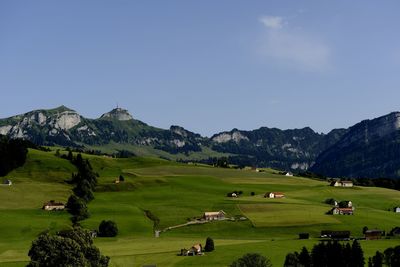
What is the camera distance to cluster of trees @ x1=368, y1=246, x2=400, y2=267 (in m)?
95.6

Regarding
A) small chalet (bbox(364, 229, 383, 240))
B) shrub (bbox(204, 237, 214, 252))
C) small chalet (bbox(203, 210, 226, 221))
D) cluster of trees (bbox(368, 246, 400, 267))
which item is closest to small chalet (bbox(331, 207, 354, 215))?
small chalet (bbox(364, 229, 383, 240))

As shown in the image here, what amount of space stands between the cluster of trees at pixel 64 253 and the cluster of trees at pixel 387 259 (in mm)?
42177

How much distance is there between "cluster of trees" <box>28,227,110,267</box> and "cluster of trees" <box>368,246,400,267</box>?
42.2 meters

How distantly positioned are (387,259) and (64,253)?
52.3m

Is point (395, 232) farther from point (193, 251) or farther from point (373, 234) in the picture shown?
point (193, 251)

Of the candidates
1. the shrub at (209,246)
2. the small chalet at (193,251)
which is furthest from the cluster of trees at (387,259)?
the small chalet at (193,251)

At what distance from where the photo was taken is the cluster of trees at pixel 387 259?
3765 inches

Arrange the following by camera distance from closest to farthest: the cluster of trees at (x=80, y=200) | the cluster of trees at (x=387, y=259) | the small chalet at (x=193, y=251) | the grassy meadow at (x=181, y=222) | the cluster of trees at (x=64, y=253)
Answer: the cluster of trees at (x=64, y=253) < the cluster of trees at (x=387, y=259) < the small chalet at (x=193, y=251) < the grassy meadow at (x=181, y=222) < the cluster of trees at (x=80, y=200)

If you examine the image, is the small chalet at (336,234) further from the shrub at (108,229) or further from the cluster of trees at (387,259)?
the shrub at (108,229)

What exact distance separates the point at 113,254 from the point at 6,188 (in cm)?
8708

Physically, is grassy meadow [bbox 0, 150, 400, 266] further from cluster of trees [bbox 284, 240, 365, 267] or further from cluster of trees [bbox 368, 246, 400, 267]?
cluster of trees [bbox 368, 246, 400, 267]

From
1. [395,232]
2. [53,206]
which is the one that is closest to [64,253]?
[53,206]

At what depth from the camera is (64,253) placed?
87688 mm

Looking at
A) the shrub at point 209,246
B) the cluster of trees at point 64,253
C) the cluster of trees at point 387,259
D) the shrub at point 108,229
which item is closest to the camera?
the cluster of trees at point 64,253
